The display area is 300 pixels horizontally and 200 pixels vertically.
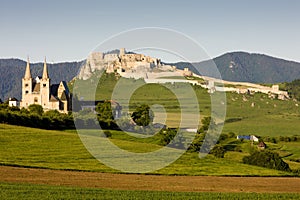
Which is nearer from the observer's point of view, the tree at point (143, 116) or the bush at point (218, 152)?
the bush at point (218, 152)

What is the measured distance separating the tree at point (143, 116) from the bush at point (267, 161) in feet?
89.8

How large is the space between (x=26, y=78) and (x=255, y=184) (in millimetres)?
90865

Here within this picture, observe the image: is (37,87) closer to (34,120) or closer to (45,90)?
(45,90)

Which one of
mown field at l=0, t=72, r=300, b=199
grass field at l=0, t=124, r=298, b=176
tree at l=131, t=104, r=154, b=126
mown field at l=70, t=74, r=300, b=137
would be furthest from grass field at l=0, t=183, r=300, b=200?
mown field at l=70, t=74, r=300, b=137

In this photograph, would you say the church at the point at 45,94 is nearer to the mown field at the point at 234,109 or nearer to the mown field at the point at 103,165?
the mown field at the point at 234,109

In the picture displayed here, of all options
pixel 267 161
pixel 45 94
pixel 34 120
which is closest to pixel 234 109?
pixel 45 94

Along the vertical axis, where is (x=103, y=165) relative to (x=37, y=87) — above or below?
below

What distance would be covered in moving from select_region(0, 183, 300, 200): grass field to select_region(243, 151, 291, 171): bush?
31095 millimetres

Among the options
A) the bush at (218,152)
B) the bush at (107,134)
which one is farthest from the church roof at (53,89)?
the bush at (218,152)

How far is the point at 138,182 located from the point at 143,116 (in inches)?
2196

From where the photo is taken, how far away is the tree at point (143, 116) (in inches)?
3567

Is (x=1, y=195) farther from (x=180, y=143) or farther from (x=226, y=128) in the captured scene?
(x=226, y=128)

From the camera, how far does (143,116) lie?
93812 millimetres

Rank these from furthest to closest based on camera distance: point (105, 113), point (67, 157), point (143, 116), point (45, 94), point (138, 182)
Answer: point (45, 94) < point (105, 113) < point (143, 116) < point (67, 157) < point (138, 182)
